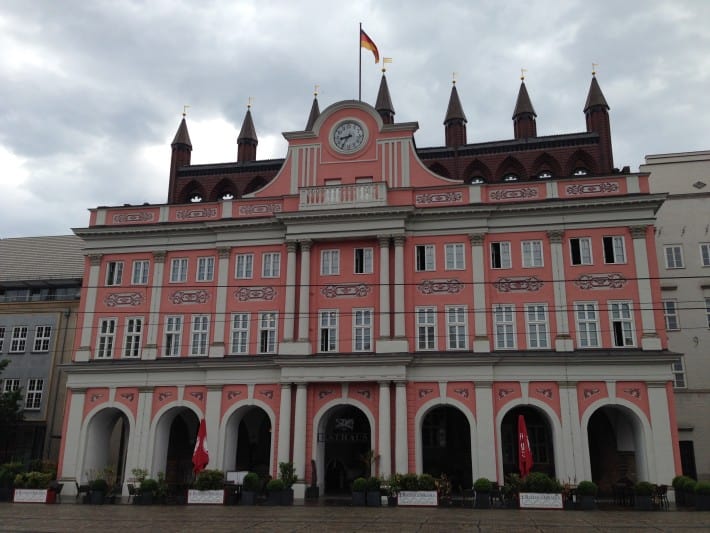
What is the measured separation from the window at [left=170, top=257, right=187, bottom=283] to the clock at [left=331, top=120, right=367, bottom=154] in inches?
467

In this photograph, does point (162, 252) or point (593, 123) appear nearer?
point (162, 252)

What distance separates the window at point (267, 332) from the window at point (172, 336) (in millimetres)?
5149

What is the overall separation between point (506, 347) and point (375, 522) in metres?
16.0

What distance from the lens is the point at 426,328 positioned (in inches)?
1532

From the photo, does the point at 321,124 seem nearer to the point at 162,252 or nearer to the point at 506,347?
the point at 162,252

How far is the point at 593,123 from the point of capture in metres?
47.8

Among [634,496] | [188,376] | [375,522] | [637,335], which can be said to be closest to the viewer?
[375,522]

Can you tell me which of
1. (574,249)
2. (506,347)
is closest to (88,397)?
(506,347)

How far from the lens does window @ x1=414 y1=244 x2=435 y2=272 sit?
40.0 meters

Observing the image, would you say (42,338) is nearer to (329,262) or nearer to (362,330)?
(329,262)

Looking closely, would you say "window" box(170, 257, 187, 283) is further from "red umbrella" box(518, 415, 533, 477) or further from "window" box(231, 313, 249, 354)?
"red umbrella" box(518, 415, 533, 477)

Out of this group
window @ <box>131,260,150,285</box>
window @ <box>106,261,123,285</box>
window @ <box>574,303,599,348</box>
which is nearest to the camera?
window @ <box>574,303,599,348</box>

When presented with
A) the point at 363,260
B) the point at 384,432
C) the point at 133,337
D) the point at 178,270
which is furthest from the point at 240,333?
the point at 384,432

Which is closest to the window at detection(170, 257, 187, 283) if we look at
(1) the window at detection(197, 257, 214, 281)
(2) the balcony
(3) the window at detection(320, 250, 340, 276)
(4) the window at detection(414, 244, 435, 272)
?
(1) the window at detection(197, 257, 214, 281)
